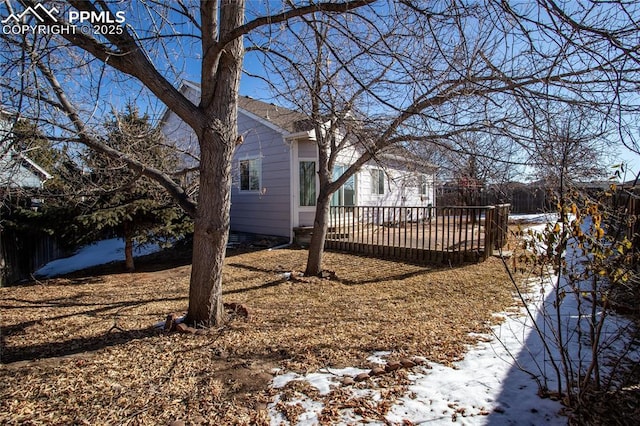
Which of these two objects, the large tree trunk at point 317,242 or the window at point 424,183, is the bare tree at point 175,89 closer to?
the large tree trunk at point 317,242

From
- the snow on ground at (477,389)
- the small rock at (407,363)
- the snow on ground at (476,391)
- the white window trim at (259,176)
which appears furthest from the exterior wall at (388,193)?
the small rock at (407,363)

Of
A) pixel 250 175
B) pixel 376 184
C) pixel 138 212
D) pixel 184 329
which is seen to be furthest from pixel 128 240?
pixel 376 184

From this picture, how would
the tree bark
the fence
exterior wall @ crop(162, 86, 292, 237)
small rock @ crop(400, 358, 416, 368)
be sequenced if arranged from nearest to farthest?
small rock @ crop(400, 358, 416, 368) → the fence → the tree bark → exterior wall @ crop(162, 86, 292, 237)

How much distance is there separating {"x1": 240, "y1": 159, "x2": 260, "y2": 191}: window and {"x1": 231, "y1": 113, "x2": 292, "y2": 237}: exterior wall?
146 mm

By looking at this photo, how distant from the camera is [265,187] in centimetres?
1096

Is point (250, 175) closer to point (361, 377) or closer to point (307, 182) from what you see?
point (307, 182)

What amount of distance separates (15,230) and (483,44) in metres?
9.86

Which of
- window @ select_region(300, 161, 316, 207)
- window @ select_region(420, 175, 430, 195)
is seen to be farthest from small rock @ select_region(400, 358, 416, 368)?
window @ select_region(300, 161, 316, 207)

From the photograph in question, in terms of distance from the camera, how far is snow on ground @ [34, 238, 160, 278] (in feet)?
29.4

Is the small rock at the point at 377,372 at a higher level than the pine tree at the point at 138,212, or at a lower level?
lower

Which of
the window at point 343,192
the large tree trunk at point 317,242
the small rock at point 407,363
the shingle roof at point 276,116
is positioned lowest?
the small rock at point 407,363

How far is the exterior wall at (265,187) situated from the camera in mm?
10352

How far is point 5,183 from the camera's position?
431cm

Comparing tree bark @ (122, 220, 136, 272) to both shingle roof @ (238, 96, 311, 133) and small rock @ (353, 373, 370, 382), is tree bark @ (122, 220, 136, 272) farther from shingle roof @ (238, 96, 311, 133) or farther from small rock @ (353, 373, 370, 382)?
small rock @ (353, 373, 370, 382)
